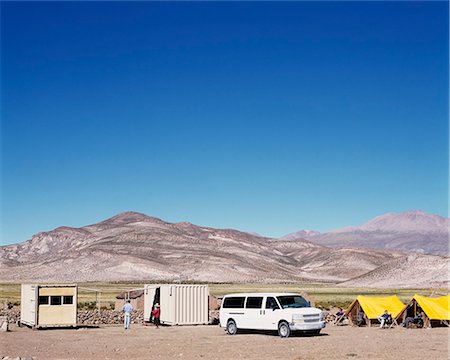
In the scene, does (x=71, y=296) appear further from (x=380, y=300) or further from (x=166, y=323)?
(x=380, y=300)

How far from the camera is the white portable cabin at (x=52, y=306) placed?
35281mm

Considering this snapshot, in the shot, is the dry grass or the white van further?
the dry grass

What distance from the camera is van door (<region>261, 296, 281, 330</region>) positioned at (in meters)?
28.6

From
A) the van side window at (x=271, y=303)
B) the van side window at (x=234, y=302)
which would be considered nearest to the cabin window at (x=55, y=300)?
the van side window at (x=234, y=302)

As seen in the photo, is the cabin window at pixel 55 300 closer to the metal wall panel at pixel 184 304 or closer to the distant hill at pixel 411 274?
the metal wall panel at pixel 184 304

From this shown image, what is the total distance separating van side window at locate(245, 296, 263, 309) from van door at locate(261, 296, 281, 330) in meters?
0.37

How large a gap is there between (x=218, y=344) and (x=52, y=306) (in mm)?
12443

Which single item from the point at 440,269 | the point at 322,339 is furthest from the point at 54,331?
the point at 440,269

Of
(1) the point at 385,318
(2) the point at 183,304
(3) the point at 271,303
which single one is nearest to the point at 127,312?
(2) the point at 183,304

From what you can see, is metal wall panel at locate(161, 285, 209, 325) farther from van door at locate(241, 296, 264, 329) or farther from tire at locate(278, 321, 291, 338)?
tire at locate(278, 321, 291, 338)

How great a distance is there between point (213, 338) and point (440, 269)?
11305 centimetres

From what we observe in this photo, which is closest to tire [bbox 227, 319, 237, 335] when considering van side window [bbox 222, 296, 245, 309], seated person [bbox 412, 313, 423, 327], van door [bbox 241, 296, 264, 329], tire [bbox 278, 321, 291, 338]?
van door [bbox 241, 296, 264, 329]

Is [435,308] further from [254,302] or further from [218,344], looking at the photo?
[218,344]

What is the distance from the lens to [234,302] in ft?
101
